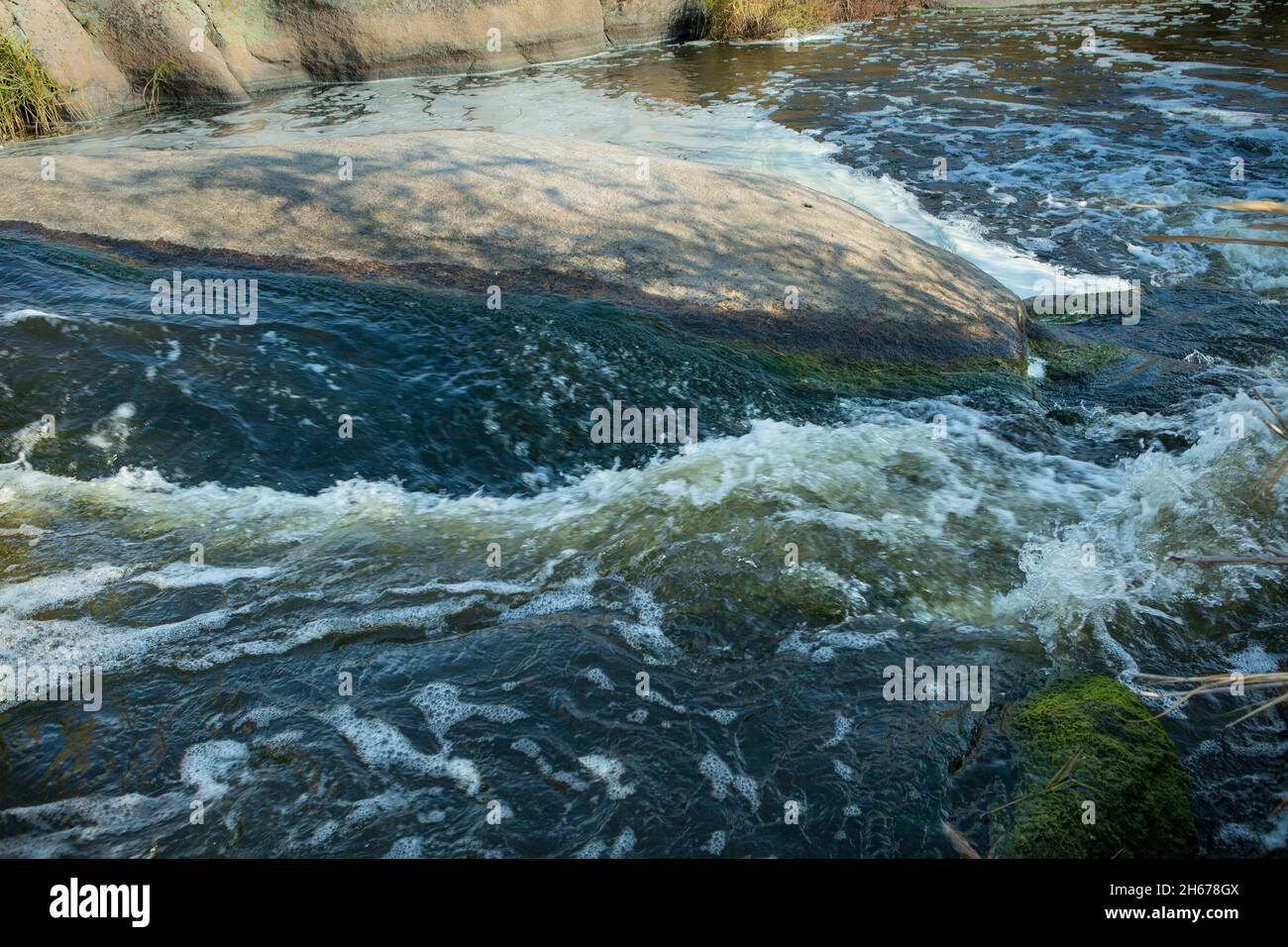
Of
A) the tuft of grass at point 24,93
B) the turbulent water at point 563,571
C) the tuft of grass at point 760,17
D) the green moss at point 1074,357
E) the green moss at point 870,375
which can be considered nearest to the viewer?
the turbulent water at point 563,571

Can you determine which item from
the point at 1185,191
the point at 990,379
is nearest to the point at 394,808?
the point at 990,379

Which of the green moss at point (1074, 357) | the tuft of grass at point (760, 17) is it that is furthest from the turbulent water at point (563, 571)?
the tuft of grass at point (760, 17)

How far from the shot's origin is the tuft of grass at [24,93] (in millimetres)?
10102

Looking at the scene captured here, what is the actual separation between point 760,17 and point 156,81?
9373 mm

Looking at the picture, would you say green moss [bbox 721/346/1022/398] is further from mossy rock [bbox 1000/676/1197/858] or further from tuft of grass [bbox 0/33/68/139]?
tuft of grass [bbox 0/33/68/139]

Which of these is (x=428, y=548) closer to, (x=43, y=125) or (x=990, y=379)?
(x=990, y=379)

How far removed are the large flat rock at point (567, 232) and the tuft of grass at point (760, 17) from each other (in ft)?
33.7

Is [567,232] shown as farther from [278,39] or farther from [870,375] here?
[278,39]

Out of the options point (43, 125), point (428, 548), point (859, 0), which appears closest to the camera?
point (428, 548)

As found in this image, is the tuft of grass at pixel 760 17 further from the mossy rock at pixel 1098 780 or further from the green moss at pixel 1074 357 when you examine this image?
the mossy rock at pixel 1098 780

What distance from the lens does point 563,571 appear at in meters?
3.95

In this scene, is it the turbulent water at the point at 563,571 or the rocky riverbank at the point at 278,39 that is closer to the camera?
the turbulent water at the point at 563,571

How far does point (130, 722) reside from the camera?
3143 mm
